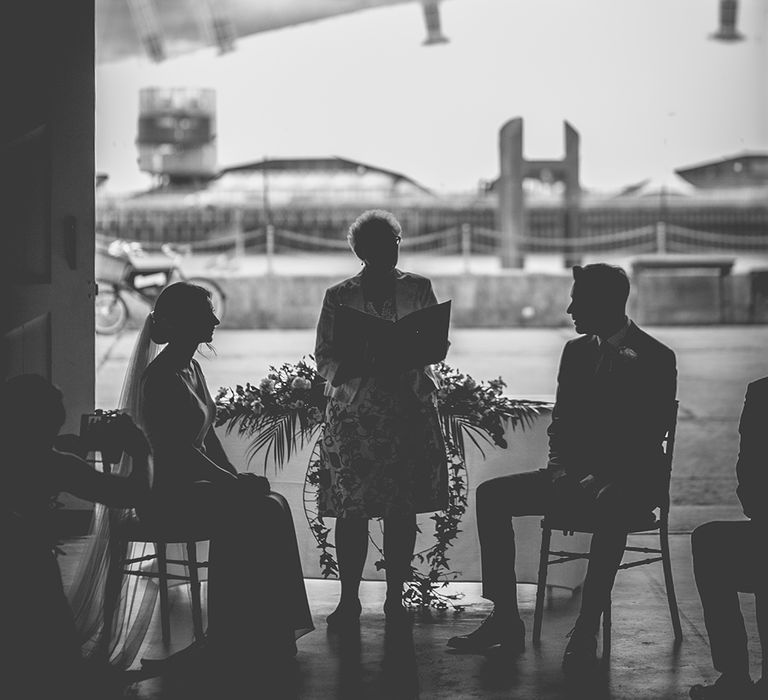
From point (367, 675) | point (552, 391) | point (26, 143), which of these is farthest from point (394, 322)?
point (552, 391)

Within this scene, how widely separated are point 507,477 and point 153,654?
1223 millimetres

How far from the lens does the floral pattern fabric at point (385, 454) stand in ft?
12.5

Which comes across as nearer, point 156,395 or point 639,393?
point 156,395

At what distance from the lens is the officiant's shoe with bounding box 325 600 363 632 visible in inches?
157

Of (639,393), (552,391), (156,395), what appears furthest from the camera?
(552,391)

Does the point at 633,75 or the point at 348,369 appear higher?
the point at 633,75

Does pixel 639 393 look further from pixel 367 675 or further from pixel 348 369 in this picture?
pixel 367 675

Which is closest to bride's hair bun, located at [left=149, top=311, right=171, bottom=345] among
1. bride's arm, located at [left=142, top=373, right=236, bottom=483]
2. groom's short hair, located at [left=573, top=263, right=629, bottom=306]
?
bride's arm, located at [left=142, top=373, right=236, bottom=483]

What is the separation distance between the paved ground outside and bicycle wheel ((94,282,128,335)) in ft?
0.41

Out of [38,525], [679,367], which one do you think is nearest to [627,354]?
[38,525]

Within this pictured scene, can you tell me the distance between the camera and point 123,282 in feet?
44.2

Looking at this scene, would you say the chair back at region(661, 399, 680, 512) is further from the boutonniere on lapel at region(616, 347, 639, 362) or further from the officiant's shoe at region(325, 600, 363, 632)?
the officiant's shoe at region(325, 600, 363, 632)

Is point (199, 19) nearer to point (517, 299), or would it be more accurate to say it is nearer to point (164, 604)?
point (517, 299)

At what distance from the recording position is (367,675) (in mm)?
3502
